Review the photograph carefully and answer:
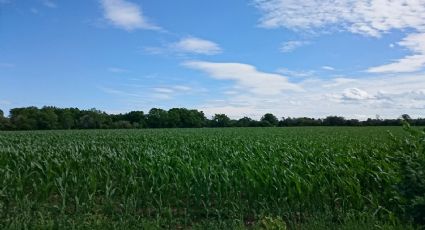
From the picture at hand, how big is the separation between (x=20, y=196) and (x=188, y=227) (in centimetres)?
375

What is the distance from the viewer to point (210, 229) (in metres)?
6.59

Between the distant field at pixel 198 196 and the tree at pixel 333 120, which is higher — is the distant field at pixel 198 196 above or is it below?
below

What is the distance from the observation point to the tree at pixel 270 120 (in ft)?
340

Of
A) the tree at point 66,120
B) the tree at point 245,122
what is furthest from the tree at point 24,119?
the tree at point 245,122

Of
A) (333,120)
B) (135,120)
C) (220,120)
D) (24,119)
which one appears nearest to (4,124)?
(24,119)

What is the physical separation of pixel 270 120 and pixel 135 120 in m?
33.0

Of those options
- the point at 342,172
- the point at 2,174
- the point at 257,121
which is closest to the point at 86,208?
the point at 2,174

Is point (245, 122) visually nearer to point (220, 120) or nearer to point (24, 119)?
point (220, 120)

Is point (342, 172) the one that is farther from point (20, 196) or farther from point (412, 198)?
point (20, 196)

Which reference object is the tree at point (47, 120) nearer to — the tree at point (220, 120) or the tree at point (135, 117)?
the tree at point (135, 117)

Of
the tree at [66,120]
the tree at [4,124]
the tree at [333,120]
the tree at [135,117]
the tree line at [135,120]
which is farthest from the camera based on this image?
the tree at [135,117]

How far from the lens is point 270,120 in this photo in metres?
107

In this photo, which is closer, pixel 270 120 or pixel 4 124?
pixel 4 124

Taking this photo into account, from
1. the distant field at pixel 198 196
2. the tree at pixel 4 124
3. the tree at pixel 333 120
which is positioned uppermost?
the tree at pixel 333 120
